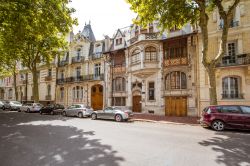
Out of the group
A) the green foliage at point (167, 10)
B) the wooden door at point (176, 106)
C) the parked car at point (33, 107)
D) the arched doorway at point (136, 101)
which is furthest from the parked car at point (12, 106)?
the green foliage at point (167, 10)

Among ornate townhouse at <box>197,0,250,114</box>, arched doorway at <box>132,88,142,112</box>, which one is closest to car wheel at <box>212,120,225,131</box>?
ornate townhouse at <box>197,0,250,114</box>

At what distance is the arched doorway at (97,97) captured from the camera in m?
29.0

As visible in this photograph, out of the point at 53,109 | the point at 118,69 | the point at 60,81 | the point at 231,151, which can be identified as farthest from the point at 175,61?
the point at 60,81

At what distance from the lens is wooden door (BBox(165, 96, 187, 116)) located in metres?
21.0

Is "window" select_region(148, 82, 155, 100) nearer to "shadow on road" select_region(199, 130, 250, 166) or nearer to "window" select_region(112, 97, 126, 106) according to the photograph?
"window" select_region(112, 97, 126, 106)

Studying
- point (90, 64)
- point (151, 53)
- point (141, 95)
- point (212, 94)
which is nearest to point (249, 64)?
point (212, 94)

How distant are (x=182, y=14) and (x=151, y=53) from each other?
8007 millimetres

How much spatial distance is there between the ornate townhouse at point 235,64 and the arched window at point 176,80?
221 cm

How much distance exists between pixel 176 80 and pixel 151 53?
171 inches

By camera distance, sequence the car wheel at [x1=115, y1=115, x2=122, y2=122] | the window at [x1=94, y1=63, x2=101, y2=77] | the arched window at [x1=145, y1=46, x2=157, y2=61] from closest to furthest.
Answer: the car wheel at [x1=115, y1=115, x2=122, y2=122] < the arched window at [x1=145, y1=46, x2=157, y2=61] < the window at [x1=94, y1=63, x2=101, y2=77]

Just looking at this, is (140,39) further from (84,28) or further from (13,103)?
(13,103)

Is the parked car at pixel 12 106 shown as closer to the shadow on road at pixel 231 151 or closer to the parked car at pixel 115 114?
the parked car at pixel 115 114

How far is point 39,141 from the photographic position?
882 cm

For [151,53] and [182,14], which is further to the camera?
[151,53]
